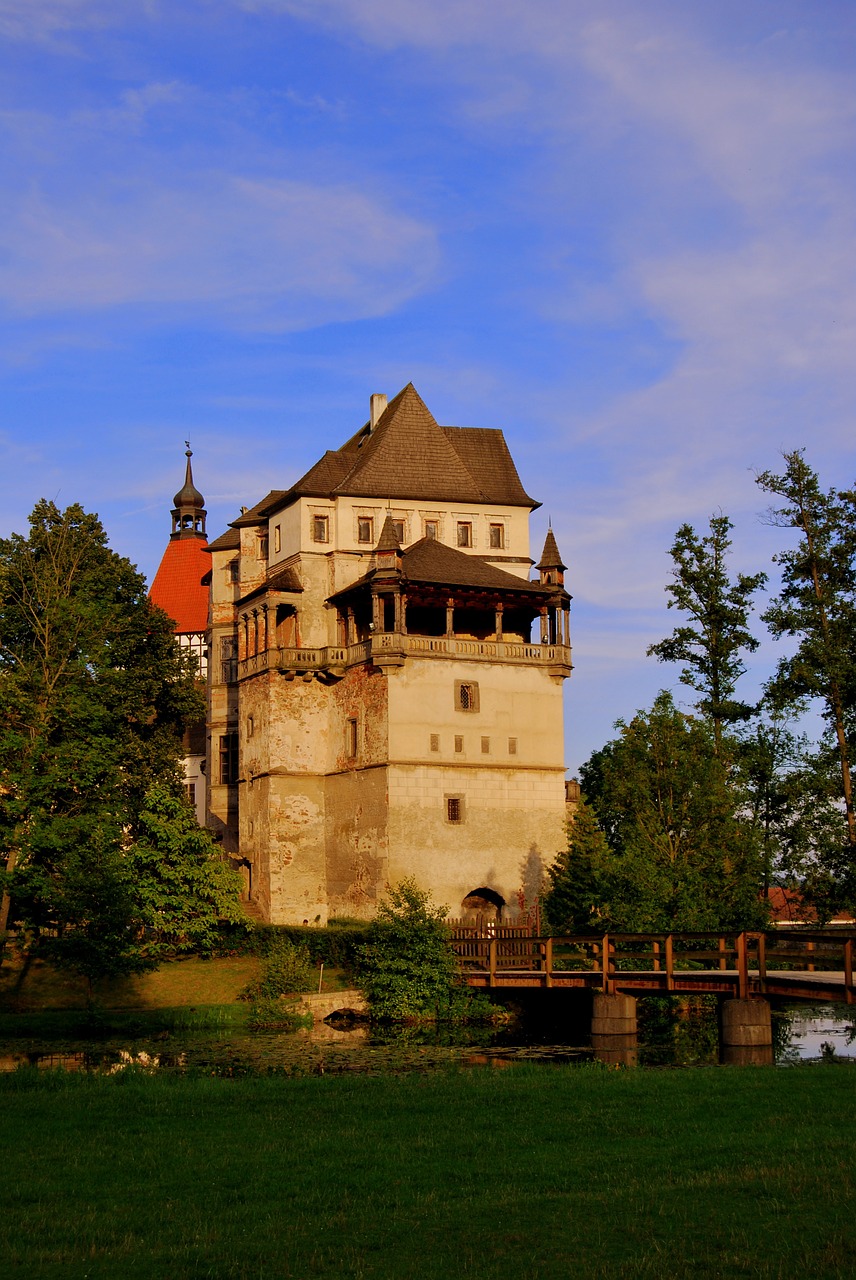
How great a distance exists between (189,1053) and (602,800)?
25592 millimetres

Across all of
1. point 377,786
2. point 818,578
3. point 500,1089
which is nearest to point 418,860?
point 377,786

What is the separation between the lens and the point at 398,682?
5191 cm

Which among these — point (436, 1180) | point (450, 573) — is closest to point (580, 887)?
point (450, 573)

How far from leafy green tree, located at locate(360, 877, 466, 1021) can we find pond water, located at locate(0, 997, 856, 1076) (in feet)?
4.81

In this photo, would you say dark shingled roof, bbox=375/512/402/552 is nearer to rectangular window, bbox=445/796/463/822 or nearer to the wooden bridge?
rectangular window, bbox=445/796/463/822

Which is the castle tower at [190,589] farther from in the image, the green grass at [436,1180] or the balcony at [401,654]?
the green grass at [436,1180]

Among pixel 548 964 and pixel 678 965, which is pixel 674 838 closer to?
pixel 678 965

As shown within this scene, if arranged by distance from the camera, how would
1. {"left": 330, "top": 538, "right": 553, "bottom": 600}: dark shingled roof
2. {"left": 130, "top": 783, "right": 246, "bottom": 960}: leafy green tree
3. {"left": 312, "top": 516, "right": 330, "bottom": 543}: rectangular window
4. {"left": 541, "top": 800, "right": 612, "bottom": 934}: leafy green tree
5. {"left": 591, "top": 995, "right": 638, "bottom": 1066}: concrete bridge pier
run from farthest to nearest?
{"left": 312, "top": 516, "right": 330, "bottom": 543}: rectangular window → {"left": 330, "top": 538, "right": 553, "bottom": 600}: dark shingled roof → {"left": 130, "top": 783, "right": 246, "bottom": 960}: leafy green tree → {"left": 541, "top": 800, "right": 612, "bottom": 934}: leafy green tree → {"left": 591, "top": 995, "right": 638, "bottom": 1066}: concrete bridge pier

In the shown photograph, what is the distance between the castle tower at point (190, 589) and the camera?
7994 cm

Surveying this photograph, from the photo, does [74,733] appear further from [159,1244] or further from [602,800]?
[159,1244]

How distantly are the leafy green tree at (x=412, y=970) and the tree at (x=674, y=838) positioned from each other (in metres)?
5.48

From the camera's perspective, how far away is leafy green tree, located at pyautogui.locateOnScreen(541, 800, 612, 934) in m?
43.1

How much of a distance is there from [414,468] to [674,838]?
20273 millimetres

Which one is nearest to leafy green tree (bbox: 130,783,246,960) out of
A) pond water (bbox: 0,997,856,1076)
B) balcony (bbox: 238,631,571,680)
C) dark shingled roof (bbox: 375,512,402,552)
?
pond water (bbox: 0,997,856,1076)
